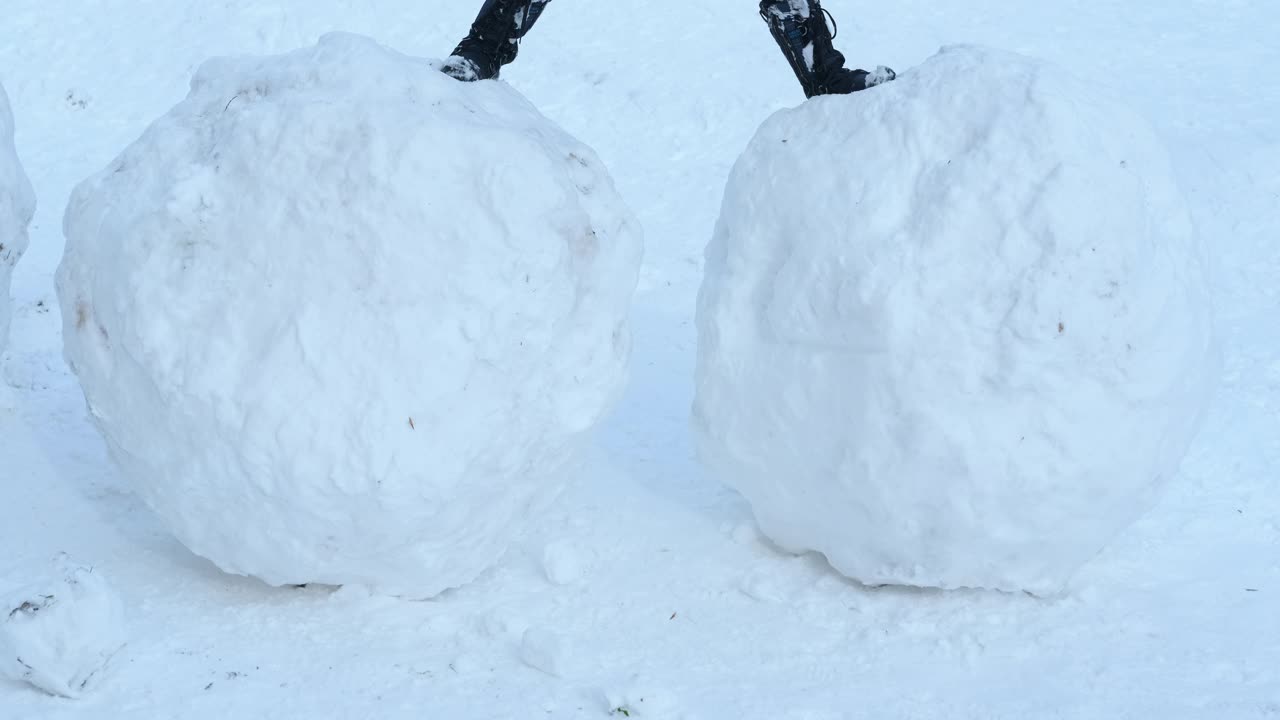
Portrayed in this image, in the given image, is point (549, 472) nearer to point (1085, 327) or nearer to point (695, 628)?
point (695, 628)

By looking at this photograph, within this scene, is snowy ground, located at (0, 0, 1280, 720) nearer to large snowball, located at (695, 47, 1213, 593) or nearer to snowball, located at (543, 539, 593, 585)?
snowball, located at (543, 539, 593, 585)

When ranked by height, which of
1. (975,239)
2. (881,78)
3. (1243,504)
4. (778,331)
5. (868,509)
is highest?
(881,78)

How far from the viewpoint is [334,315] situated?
10.5ft

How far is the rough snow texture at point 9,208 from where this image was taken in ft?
14.2

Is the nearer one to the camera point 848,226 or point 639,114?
point 848,226

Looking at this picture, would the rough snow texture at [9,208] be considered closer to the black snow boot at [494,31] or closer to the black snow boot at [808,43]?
the black snow boot at [494,31]

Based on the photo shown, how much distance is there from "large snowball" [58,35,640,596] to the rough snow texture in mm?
1063

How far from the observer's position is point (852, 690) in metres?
3.20

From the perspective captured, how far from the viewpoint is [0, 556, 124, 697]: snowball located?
2.96 meters

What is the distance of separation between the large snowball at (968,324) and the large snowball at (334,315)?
620mm

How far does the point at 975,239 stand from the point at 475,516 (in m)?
1.52

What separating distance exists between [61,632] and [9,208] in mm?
1955

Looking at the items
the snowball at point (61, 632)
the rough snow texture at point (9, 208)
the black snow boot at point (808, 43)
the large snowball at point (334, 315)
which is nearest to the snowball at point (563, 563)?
the large snowball at point (334, 315)

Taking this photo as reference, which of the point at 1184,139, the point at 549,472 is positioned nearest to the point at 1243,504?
the point at 549,472
